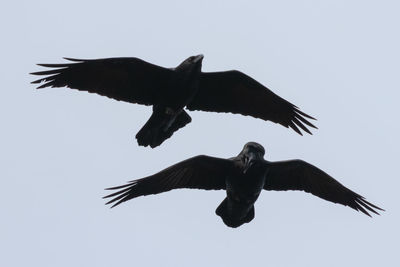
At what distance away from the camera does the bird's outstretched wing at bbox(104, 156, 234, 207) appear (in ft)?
45.6

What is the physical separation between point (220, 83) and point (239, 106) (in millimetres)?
455

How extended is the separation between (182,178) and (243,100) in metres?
1.73

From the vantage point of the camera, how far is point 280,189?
1448 centimetres

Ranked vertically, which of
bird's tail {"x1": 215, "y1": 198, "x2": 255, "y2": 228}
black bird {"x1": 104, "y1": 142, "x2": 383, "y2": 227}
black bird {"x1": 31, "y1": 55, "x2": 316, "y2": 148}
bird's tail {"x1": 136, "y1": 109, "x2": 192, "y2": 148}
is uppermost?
black bird {"x1": 31, "y1": 55, "x2": 316, "y2": 148}

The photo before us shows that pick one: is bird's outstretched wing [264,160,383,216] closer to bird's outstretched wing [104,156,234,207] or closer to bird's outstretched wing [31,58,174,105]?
bird's outstretched wing [104,156,234,207]

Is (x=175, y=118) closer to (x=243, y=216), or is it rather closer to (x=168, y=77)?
(x=168, y=77)

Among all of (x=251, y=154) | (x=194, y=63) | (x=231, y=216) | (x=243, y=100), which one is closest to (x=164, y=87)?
(x=194, y=63)

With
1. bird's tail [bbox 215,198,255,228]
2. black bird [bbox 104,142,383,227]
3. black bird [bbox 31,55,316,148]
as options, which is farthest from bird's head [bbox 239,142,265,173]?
black bird [bbox 31,55,316,148]

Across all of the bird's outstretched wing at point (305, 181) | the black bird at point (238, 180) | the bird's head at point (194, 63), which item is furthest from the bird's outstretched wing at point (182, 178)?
the bird's head at point (194, 63)

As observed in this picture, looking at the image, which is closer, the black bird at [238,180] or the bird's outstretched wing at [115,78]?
the black bird at [238,180]

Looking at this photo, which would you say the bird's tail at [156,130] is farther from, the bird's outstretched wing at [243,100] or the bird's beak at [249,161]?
the bird's beak at [249,161]

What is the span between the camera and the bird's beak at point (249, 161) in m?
13.9

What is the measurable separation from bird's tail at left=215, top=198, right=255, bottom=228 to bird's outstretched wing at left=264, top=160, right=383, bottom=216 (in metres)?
0.41

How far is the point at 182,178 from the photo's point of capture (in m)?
14.1
